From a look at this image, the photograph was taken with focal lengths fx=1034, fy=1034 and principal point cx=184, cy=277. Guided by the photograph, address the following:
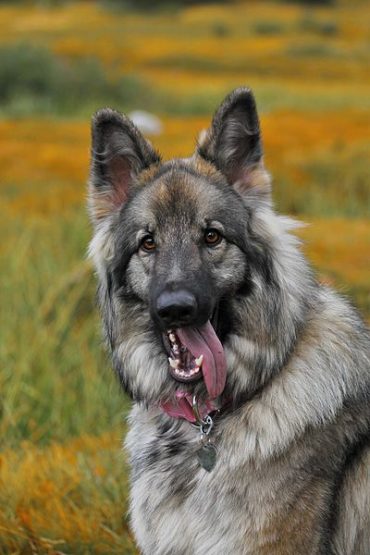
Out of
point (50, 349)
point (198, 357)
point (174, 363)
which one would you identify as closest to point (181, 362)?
point (174, 363)

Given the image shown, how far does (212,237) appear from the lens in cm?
436

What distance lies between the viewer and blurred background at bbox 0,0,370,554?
582cm

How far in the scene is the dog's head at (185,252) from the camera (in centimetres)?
428

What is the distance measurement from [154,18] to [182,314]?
65.6 meters

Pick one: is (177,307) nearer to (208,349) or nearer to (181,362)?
(208,349)

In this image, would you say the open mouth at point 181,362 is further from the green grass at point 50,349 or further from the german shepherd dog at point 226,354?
the green grass at point 50,349

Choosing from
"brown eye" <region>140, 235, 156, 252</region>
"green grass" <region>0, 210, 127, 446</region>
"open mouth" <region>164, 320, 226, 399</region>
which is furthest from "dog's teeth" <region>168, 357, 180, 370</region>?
"green grass" <region>0, 210, 127, 446</region>

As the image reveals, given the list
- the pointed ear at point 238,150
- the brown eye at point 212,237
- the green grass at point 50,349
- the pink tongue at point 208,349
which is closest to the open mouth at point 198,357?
the pink tongue at point 208,349

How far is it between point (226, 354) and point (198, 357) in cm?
20

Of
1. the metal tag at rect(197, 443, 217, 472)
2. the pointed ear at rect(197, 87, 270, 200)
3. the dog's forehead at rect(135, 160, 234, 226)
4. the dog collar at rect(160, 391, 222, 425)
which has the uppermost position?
the pointed ear at rect(197, 87, 270, 200)

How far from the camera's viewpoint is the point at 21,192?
15.7 m

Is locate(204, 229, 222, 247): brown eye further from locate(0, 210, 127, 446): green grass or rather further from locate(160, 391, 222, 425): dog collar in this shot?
locate(0, 210, 127, 446): green grass

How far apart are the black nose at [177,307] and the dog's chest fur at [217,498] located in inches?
23.2

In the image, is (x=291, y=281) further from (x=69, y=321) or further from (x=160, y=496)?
(x=69, y=321)
